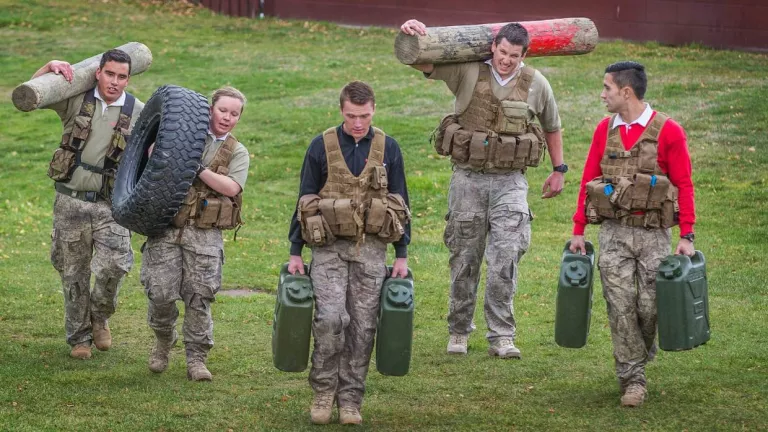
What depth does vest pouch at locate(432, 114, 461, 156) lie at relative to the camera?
9.08 m

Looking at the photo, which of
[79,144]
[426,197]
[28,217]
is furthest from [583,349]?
[28,217]

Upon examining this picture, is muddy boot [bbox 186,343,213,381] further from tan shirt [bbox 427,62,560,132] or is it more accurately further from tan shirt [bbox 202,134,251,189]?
tan shirt [bbox 427,62,560,132]

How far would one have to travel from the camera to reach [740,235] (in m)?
13.0

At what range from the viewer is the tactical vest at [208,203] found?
816 cm

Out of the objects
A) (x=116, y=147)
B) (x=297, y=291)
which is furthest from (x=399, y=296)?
(x=116, y=147)

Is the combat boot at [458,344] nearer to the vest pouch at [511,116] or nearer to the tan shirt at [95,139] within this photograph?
the vest pouch at [511,116]

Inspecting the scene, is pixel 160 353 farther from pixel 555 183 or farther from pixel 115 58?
pixel 555 183

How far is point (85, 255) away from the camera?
9031 millimetres

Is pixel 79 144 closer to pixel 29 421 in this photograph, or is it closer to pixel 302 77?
pixel 29 421

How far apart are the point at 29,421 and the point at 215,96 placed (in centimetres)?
241

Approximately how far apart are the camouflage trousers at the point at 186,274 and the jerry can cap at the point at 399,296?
1.57m

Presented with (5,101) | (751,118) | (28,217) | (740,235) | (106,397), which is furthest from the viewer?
(5,101)

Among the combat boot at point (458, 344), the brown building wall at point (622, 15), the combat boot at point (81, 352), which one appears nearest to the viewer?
the combat boot at point (81, 352)

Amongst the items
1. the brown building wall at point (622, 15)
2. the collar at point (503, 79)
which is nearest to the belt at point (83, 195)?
the collar at point (503, 79)
